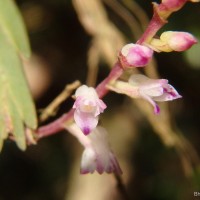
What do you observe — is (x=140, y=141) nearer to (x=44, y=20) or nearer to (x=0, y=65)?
(x=44, y=20)

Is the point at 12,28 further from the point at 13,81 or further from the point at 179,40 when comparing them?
the point at 179,40

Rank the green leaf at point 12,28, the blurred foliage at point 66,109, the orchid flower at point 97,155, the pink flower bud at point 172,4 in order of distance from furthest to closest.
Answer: the blurred foliage at point 66,109, the green leaf at point 12,28, the orchid flower at point 97,155, the pink flower bud at point 172,4

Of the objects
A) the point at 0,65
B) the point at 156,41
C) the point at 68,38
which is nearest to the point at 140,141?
the point at 68,38

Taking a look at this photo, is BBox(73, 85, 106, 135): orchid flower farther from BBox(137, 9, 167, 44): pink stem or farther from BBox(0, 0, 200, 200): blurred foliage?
BBox(0, 0, 200, 200): blurred foliage

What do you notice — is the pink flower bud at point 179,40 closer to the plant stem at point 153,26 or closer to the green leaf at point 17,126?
the plant stem at point 153,26

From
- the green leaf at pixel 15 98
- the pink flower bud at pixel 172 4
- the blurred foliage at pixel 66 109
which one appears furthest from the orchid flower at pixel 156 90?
the blurred foliage at pixel 66 109

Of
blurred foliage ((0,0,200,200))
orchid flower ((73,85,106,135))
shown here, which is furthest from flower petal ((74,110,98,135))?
blurred foliage ((0,0,200,200))
